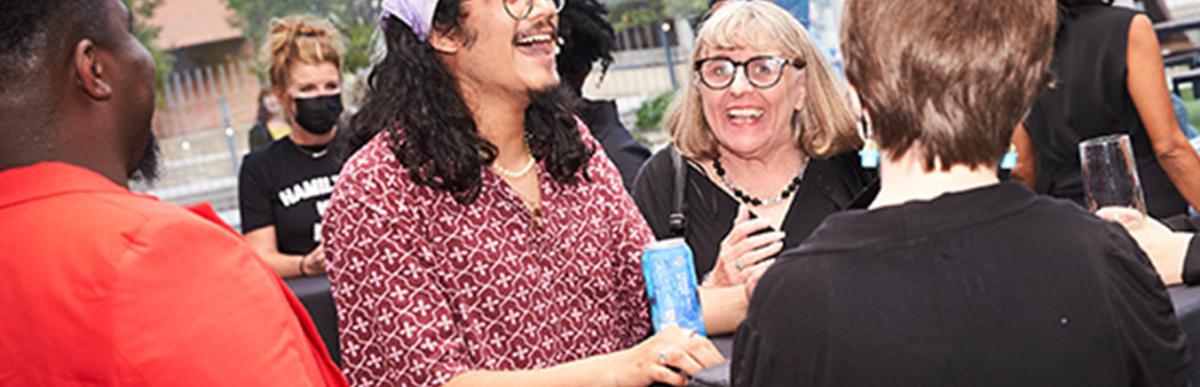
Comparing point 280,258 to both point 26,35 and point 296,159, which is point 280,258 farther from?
point 26,35

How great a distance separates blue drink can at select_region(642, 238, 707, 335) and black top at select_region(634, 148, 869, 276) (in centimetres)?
79

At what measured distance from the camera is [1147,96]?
3.17 meters

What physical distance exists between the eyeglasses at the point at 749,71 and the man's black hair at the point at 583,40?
24.3 inches

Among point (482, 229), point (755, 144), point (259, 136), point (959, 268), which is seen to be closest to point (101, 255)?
point (959, 268)

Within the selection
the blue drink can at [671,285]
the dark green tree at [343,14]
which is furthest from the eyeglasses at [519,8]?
the dark green tree at [343,14]

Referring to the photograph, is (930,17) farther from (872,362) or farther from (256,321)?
(256,321)

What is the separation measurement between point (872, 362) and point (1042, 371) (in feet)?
0.64

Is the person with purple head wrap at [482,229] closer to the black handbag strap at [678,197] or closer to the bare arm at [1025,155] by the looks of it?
the black handbag strap at [678,197]

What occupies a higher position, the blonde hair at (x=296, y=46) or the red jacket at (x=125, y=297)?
the red jacket at (x=125, y=297)

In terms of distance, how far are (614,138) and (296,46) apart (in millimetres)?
1409

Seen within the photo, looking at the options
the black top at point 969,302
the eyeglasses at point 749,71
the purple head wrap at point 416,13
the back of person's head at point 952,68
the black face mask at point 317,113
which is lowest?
the black face mask at point 317,113

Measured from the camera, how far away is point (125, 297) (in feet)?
3.87

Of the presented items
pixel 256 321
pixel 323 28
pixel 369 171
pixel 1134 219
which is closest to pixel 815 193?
pixel 1134 219

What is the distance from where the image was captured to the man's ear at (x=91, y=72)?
132 centimetres
